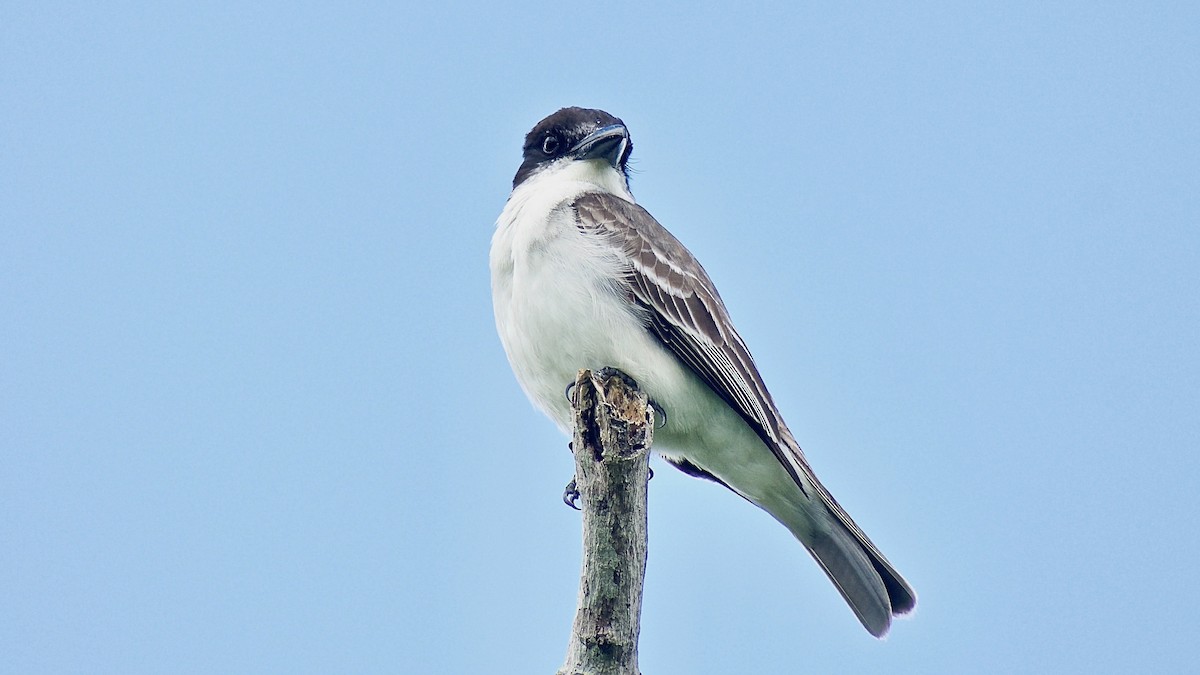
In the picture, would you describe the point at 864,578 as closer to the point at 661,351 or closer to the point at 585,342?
the point at 661,351

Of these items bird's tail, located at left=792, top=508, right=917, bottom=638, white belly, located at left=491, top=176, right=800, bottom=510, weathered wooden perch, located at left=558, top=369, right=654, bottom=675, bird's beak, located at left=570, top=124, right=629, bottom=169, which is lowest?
weathered wooden perch, located at left=558, top=369, right=654, bottom=675

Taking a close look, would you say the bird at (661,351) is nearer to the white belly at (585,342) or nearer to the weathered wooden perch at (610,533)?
the white belly at (585,342)

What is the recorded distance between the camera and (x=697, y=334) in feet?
25.3

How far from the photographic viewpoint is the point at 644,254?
7.74 m

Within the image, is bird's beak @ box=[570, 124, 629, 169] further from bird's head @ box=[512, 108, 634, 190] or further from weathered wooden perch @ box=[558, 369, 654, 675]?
weathered wooden perch @ box=[558, 369, 654, 675]

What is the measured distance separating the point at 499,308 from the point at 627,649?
287 cm

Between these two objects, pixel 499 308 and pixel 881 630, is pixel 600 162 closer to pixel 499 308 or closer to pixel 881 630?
pixel 499 308

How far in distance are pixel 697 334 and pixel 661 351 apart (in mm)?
310

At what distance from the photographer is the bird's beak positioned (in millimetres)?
8625

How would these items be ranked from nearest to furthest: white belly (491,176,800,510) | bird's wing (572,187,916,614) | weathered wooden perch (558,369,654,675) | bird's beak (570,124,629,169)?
weathered wooden perch (558,369,654,675) → white belly (491,176,800,510) → bird's wing (572,187,916,614) → bird's beak (570,124,629,169)

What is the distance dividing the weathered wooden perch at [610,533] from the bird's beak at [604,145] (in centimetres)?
324

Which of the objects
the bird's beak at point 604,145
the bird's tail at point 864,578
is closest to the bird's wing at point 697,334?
the bird's tail at point 864,578

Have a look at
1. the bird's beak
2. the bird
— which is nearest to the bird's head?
the bird's beak

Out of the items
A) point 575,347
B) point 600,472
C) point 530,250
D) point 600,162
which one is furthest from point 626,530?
point 600,162
